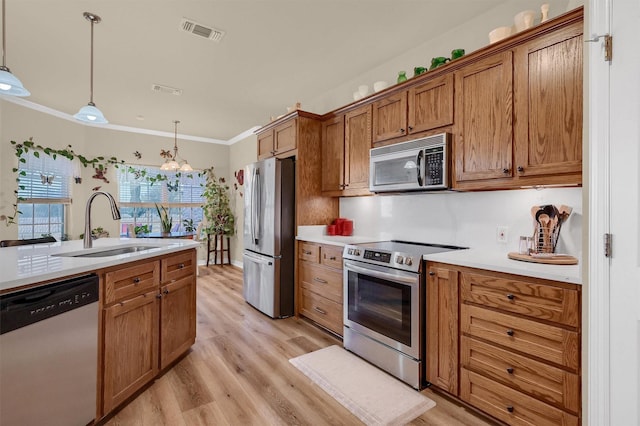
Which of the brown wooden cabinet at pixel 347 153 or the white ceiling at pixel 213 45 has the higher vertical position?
the white ceiling at pixel 213 45

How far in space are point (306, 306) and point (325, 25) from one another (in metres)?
2.74

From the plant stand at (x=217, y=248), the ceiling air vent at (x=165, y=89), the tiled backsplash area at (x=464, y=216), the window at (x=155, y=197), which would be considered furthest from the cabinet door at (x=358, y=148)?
the window at (x=155, y=197)

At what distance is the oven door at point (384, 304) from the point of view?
6.95 feet

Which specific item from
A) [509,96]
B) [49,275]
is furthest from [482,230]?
[49,275]

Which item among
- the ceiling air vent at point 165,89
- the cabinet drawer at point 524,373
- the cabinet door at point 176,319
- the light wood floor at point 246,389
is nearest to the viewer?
the cabinet drawer at point 524,373

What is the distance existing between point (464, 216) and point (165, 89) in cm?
387

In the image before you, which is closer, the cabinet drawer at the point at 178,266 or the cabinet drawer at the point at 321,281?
the cabinet drawer at the point at 178,266

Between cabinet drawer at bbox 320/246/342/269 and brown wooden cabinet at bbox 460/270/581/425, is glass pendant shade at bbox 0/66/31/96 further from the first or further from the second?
brown wooden cabinet at bbox 460/270/581/425

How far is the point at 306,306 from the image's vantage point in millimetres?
3395

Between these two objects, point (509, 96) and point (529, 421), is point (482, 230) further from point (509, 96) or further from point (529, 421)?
point (529, 421)

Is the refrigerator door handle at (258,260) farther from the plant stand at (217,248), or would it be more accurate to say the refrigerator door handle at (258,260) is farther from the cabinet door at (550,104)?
the plant stand at (217,248)

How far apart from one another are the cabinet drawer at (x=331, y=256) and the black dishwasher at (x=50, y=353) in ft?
6.11

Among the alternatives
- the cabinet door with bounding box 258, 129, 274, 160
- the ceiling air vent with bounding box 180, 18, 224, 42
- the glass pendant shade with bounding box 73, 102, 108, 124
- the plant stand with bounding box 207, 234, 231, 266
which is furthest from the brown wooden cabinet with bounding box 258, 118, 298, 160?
the plant stand with bounding box 207, 234, 231, 266
